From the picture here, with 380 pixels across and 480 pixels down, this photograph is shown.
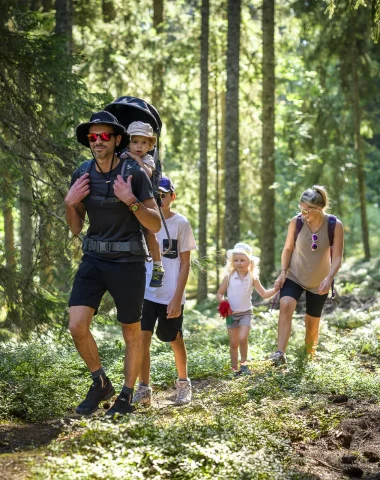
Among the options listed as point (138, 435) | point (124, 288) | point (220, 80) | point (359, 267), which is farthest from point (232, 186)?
point (138, 435)

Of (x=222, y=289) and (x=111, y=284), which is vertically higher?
(x=111, y=284)

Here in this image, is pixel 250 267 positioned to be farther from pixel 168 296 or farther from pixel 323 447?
pixel 323 447

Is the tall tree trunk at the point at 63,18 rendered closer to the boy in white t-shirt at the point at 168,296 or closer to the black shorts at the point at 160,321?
the boy in white t-shirt at the point at 168,296

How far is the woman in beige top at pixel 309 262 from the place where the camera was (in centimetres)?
960

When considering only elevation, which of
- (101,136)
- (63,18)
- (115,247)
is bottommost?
(115,247)

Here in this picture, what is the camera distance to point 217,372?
31.4 ft

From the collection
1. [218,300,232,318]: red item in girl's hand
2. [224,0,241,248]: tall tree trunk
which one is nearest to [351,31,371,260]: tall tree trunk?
[224,0,241,248]: tall tree trunk

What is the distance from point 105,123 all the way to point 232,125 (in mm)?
11197

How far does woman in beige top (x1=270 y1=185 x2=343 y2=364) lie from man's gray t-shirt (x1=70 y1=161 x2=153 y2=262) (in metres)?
3.49

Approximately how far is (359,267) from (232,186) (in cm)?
749

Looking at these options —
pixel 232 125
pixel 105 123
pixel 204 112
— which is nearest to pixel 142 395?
pixel 105 123

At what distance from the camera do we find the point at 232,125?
689 inches

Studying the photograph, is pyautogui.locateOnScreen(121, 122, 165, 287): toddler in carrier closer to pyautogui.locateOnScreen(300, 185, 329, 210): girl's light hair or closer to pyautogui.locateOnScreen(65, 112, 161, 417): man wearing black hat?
pyautogui.locateOnScreen(65, 112, 161, 417): man wearing black hat

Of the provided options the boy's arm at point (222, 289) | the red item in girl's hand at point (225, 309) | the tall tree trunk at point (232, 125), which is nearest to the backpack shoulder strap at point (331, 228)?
the boy's arm at point (222, 289)
